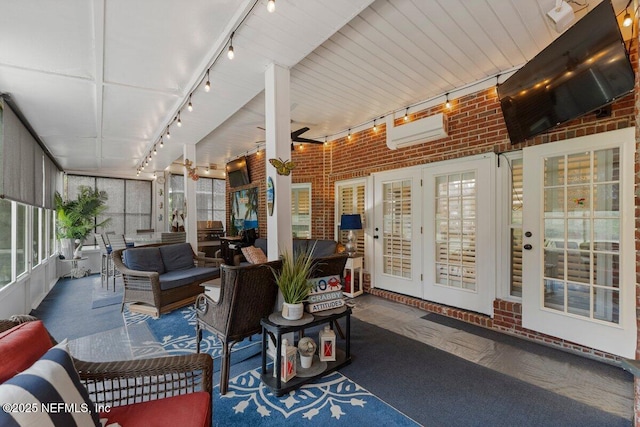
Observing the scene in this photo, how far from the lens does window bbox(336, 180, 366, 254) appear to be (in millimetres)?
5109

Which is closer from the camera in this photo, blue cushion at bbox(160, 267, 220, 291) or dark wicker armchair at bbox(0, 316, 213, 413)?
dark wicker armchair at bbox(0, 316, 213, 413)

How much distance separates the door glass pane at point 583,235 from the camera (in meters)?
2.57

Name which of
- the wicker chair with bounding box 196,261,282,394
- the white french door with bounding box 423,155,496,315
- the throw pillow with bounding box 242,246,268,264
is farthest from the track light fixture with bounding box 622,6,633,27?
the throw pillow with bounding box 242,246,268,264

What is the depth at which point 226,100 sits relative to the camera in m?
3.52

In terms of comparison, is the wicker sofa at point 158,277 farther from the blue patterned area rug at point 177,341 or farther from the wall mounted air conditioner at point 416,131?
the wall mounted air conditioner at point 416,131

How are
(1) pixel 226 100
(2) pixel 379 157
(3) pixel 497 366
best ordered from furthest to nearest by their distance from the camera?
1. (2) pixel 379 157
2. (1) pixel 226 100
3. (3) pixel 497 366

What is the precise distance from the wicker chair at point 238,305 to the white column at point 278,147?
35 centimetres

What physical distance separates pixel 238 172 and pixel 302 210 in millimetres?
2413

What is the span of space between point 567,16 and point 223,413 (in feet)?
12.5

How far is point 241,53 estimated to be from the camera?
2.55 m

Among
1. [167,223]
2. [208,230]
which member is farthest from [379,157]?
[167,223]

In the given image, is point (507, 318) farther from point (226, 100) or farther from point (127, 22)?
point (127, 22)

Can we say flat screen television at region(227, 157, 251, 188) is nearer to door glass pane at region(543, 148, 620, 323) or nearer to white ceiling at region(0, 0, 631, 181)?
white ceiling at region(0, 0, 631, 181)

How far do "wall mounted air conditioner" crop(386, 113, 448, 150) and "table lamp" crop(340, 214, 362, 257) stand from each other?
128 centimetres
